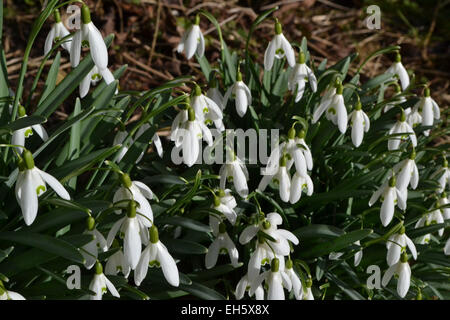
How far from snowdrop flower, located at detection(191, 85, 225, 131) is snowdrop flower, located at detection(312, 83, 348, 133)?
Result: 0.37m

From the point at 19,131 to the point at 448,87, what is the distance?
3070mm

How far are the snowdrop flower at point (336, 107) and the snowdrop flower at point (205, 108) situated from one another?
1.21 ft

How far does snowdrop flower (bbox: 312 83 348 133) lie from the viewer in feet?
7.16

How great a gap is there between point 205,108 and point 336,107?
1.49ft

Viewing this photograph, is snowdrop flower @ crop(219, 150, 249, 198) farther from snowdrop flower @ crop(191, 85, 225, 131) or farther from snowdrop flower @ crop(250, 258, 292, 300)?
snowdrop flower @ crop(250, 258, 292, 300)

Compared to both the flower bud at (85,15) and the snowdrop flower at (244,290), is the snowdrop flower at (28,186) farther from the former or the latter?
the snowdrop flower at (244,290)

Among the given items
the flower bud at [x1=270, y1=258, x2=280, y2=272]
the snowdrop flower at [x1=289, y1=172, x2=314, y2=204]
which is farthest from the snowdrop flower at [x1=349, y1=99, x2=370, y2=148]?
the flower bud at [x1=270, y1=258, x2=280, y2=272]

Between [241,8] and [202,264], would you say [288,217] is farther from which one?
[241,8]

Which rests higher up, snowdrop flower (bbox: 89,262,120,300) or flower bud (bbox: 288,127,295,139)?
flower bud (bbox: 288,127,295,139)

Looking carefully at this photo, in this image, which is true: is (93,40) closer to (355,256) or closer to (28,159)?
(28,159)

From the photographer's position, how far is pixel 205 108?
2.09 meters

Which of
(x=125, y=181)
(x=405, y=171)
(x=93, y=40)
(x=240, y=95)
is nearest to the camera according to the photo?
(x=125, y=181)

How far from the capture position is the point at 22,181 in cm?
160

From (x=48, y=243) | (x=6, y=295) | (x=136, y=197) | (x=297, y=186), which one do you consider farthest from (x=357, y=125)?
(x=6, y=295)
